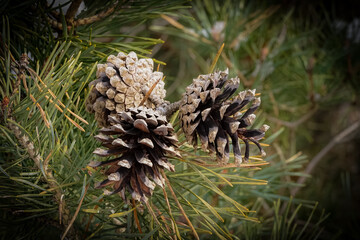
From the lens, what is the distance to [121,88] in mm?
420

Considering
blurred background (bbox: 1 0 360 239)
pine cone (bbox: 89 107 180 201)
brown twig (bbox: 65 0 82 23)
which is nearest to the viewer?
pine cone (bbox: 89 107 180 201)

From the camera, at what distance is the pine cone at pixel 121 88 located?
0.42 meters

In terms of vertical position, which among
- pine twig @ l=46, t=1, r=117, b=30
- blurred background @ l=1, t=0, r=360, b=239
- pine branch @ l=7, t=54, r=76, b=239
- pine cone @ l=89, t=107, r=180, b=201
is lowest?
pine branch @ l=7, t=54, r=76, b=239

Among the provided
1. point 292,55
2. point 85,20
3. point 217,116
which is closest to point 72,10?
point 85,20

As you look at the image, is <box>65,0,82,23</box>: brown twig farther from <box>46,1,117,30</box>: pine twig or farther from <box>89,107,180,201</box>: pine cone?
<box>89,107,180,201</box>: pine cone

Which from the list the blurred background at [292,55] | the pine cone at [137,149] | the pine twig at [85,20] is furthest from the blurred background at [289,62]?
the pine cone at [137,149]

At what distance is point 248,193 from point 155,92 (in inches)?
18.0

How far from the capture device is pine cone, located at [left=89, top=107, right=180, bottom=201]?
0.36m

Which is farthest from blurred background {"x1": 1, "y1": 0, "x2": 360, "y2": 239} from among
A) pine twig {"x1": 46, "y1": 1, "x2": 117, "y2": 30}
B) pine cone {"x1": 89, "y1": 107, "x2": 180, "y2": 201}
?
pine cone {"x1": 89, "y1": 107, "x2": 180, "y2": 201}

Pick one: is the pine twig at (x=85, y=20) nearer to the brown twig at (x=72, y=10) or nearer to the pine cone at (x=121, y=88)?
the brown twig at (x=72, y=10)

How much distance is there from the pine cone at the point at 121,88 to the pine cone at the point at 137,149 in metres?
0.05

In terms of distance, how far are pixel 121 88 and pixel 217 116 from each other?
0.13 metres

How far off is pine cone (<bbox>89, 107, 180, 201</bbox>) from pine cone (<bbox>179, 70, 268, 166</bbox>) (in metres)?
0.03

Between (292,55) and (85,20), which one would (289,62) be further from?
(85,20)
